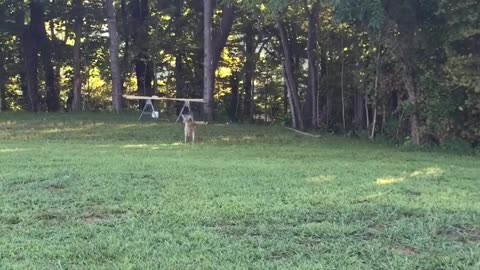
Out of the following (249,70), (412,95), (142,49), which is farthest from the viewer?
(142,49)

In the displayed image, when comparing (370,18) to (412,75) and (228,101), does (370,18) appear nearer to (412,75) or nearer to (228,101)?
(412,75)

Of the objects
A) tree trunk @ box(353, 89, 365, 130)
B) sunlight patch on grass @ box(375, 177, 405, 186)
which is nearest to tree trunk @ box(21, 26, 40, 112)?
tree trunk @ box(353, 89, 365, 130)

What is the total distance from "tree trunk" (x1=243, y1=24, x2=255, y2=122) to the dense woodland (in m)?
0.04

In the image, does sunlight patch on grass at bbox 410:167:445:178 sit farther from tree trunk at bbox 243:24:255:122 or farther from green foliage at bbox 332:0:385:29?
tree trunk at bbox 243:24:255:122

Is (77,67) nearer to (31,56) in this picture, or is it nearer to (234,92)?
(31,56)

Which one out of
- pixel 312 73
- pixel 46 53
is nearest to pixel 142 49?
pixel 46 53

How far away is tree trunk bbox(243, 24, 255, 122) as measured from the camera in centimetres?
1869

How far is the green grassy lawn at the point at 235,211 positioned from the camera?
3645 millimetres

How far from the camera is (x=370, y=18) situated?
29.2 ft

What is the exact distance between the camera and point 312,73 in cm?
1488

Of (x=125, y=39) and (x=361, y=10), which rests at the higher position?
(x=125, y=39)

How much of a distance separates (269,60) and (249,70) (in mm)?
741

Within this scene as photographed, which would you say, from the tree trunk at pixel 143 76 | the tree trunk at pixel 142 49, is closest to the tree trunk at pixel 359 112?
the tree trunk at pixel 142 49

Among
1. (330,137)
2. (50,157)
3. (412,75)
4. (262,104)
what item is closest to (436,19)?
(412,75)
